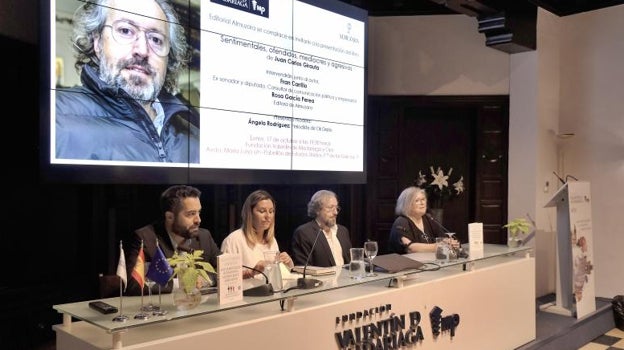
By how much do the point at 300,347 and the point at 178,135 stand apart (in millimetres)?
1886

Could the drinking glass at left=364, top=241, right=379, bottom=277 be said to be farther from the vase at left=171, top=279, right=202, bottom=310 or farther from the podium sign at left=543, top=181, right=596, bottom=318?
the podium sign at left=543, top=181, right=596, bottom=318

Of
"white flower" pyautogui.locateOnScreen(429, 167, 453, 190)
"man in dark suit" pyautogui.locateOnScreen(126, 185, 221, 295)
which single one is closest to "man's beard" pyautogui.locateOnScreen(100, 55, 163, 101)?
"man in dark suit" pyautogui.locateOnScreen(126, 185, 221, 295)

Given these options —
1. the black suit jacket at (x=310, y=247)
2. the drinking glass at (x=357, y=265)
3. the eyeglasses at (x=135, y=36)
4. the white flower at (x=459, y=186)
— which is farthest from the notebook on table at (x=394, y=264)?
the white flower at (x=459, y=186)

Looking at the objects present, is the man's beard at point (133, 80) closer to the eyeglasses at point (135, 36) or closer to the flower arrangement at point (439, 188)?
the eyeglasses at point (135, 36)

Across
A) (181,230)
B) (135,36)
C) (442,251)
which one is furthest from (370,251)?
(135,36)

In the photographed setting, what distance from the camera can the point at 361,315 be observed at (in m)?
2.49

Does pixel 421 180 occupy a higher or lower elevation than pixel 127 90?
lower

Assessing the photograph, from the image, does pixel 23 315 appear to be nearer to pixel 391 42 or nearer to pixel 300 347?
pixel 300 347

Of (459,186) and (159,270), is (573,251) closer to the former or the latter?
(459,186)

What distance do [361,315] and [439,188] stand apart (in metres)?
3.75

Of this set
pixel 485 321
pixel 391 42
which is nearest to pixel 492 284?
pixel 485 321

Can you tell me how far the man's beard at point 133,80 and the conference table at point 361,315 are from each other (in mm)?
1518

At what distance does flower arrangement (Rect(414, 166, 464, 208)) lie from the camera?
19.7 ft

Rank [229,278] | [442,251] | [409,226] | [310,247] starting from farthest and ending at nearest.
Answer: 1. [409,226]
2. [310,247]
3. [442,251]
4. [229,278]
